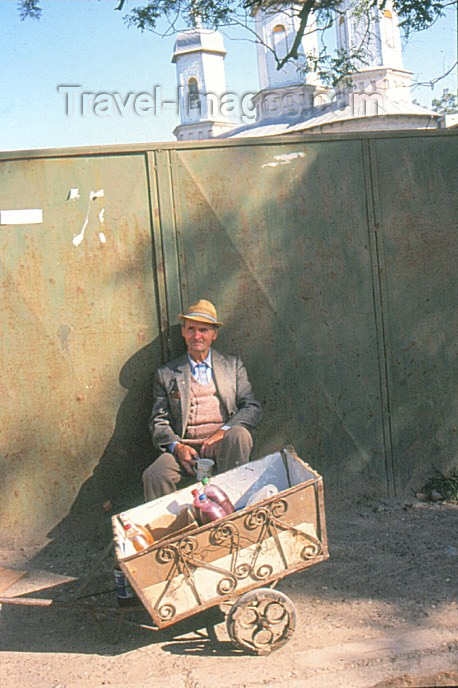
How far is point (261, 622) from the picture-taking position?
349cm

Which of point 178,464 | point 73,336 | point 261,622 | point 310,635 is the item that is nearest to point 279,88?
point 73,336

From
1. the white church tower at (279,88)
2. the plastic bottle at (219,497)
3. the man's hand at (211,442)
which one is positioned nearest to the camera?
the plastic bottle at (219,497)

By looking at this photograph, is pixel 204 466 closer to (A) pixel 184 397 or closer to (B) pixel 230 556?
(A) pixel 184 397

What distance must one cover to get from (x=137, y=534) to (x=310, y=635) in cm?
101

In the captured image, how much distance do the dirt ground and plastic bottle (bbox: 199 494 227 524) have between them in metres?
0.61

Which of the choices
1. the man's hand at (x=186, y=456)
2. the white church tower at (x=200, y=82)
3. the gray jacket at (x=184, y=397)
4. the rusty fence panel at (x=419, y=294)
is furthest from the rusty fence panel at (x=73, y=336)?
the white church tower at (x=200, y=82)

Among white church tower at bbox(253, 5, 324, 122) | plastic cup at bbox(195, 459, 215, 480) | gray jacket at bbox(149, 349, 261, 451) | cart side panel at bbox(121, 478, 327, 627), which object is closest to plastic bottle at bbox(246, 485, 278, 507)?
cart side panel at bbox(121, 478, 327, 627)

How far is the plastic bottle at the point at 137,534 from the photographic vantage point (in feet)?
12.0

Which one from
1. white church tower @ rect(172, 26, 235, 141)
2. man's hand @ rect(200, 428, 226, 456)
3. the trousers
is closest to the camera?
the trousers

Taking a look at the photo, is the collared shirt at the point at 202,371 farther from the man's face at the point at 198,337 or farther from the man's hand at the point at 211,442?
the man's hand at the point at 211,442

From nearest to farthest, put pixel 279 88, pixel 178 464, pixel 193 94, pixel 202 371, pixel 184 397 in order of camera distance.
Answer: pixel 178 464, pixel 184 397, pixel 202 371, pixel 279 88, pixel 193 94

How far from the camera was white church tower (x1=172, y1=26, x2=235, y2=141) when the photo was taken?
53344 millimetres

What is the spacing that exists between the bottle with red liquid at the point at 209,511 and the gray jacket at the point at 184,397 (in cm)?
99

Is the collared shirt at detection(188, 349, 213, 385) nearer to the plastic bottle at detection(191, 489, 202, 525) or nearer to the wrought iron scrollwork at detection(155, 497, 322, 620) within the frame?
the plastic bottle at detection(191, 489, 202, 525)
